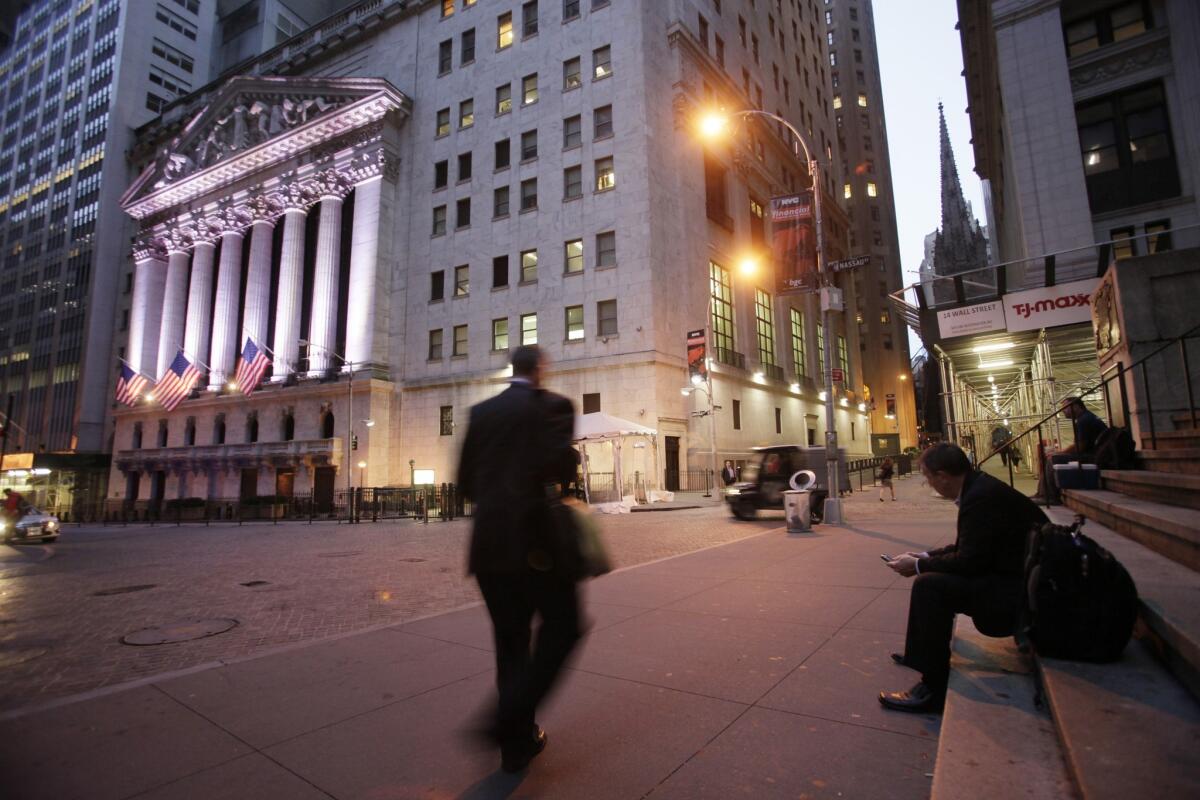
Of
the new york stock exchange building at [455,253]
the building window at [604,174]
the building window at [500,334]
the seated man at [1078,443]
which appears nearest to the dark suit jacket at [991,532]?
the seated man at [1078,443]

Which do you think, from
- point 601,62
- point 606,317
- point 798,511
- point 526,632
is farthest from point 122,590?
point 601,62

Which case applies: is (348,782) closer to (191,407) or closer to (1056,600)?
(1056,600)

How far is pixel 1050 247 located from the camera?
20031 millimetres

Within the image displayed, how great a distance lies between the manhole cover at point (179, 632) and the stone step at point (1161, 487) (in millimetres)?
9869

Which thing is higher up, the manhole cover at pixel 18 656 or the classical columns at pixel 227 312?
the classical columns at pixel 227 312

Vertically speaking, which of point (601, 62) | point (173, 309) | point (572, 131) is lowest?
point (173, 309)

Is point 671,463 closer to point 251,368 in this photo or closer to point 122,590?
point 251,368

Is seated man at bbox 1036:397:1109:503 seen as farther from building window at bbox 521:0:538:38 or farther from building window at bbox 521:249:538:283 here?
building window at bbox 521:0:538:38

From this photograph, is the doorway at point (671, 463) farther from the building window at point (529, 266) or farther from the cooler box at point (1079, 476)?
the cooler box at point (1079, 476)

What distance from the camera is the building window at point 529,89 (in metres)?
37.3

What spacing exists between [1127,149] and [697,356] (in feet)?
56.7

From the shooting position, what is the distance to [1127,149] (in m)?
20.1

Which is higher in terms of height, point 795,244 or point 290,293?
point 290,293

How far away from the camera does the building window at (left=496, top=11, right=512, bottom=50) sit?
39.1 metres
